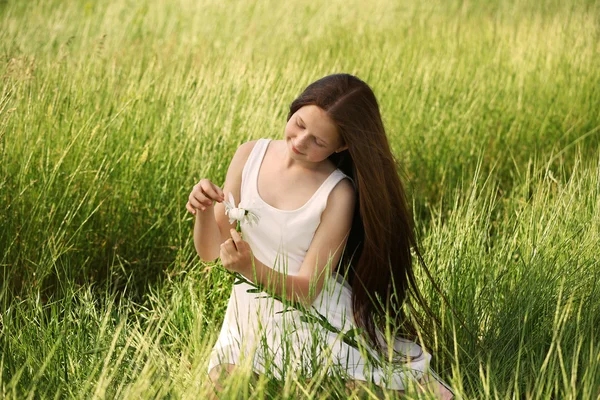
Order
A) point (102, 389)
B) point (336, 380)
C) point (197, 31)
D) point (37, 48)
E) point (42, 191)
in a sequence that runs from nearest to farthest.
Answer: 1. point (102, 389)
2. point (336, 380)
3. point (42, 191)
4. point (37, 48)
5. point (197, 31)

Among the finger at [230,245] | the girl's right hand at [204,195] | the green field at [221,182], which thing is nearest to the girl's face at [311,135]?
the girl's right hand at [204,195]

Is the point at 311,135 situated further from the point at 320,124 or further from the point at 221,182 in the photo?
the point at 221,182

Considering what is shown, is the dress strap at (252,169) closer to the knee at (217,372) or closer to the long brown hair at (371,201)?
the long brown hair at (371,201)

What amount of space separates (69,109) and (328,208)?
153 cm

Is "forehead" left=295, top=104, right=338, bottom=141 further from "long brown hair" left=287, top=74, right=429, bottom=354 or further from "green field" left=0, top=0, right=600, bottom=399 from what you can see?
"green field" left=0, top=0, right=600, bottom=399

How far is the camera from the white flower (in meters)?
2.16

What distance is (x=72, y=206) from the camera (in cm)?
290

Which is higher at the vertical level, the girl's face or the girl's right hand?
the girl's face

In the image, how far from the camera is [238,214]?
7.10 feet

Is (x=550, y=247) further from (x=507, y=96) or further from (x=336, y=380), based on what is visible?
(x=507, y=96)

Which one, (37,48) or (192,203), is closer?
(192,203)

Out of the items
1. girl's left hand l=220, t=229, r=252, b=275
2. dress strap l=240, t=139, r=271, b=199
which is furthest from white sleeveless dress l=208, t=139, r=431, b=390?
girl's left hand l=220, t=229, r=252, b=275

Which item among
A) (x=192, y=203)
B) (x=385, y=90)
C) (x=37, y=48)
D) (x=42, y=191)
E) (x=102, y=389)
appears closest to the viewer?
(x=102, y=389)

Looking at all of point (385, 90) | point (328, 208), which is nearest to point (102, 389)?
point (328, 208)
